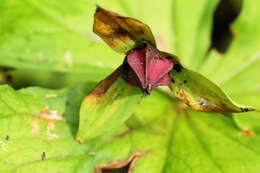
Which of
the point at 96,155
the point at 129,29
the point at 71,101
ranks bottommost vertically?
the point at 96,155

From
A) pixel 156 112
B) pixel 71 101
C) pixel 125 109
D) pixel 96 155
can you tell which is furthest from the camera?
pixel 156 112

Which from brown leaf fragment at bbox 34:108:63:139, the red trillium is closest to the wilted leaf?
the red trillium

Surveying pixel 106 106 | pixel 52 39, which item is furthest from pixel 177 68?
pixel 52 39

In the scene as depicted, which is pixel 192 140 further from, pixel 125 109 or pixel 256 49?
pixel 256 49

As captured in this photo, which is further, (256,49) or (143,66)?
(256,49)

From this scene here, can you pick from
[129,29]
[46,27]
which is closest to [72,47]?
[46,27]

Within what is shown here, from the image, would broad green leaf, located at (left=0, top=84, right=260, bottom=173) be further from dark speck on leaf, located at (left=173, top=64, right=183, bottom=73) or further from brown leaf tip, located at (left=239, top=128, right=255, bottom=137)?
dark speck on leaf, located at (left=173, top=64, right=183, bottom=73)

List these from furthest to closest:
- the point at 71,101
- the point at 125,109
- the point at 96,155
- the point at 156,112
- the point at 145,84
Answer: the point at 156,112 → the point at 71,101 → the point at 96,155 → the point at 125,109 → the point at 145,84

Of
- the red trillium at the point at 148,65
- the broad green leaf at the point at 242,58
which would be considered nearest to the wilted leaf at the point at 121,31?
the red trillium at the point at 148,65
